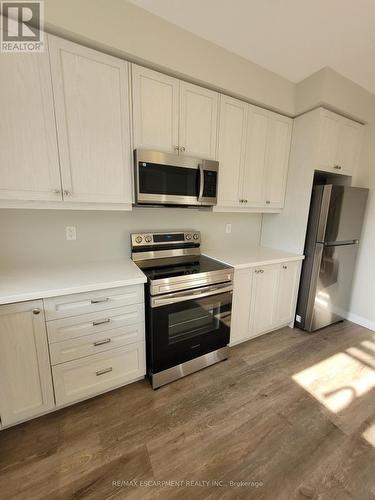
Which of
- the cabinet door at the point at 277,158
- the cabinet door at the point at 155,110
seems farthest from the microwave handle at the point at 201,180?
the cabinet door at the point at 277,158

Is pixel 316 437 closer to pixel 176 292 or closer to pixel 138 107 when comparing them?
pixel 176 292

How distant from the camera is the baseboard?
261 cm

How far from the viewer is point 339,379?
183 cm

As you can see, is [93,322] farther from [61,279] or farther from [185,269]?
[185,269]

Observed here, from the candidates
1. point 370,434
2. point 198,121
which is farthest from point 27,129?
point 370,434

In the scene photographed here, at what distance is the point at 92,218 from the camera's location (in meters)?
1.83

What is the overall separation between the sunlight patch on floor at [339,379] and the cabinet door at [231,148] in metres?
1.72

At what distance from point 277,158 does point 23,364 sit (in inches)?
111

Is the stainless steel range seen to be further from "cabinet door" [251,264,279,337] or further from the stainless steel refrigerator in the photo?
the stainless steel refrigerator

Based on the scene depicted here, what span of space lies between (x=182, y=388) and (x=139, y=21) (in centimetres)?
270

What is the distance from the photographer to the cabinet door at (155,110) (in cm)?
156

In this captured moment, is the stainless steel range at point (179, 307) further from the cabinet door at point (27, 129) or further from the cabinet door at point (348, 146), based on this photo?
the cabinet door at point (348, 146)

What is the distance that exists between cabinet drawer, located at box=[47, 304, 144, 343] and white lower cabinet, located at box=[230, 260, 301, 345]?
3.16 feet

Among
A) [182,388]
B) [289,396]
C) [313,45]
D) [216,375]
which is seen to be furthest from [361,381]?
[313,45]
